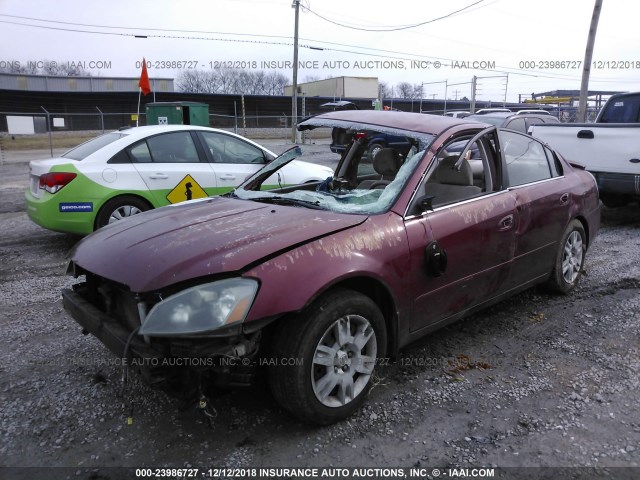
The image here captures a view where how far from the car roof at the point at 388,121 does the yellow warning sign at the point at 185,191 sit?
272 cm

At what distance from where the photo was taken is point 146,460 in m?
2.57

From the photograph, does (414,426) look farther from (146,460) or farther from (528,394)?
(146,460)

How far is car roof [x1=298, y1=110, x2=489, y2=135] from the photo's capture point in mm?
3699

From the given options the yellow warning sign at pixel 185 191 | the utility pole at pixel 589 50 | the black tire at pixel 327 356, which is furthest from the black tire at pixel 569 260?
the utility pole at pixel 589 50

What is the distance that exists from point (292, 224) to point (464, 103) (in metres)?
51.2

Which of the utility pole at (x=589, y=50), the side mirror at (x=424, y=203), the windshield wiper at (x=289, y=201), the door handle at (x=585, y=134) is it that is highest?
the utility pole at (x=589, y=50)

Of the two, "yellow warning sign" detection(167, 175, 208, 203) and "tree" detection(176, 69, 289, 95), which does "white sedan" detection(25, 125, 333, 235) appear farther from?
"tree" detection(176, 69, 289, 95)

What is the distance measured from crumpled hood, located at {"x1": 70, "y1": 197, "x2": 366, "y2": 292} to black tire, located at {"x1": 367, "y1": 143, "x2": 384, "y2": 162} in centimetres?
128

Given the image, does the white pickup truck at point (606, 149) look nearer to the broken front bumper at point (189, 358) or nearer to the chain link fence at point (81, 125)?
the broken front bumper at point (189, 358)

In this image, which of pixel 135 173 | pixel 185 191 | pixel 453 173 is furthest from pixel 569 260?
pixel 135 173

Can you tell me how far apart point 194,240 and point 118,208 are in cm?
374

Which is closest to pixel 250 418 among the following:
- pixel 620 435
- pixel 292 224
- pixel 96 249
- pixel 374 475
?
pixel 374 475

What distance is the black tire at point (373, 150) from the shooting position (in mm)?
4346

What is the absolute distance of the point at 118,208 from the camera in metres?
6.16
